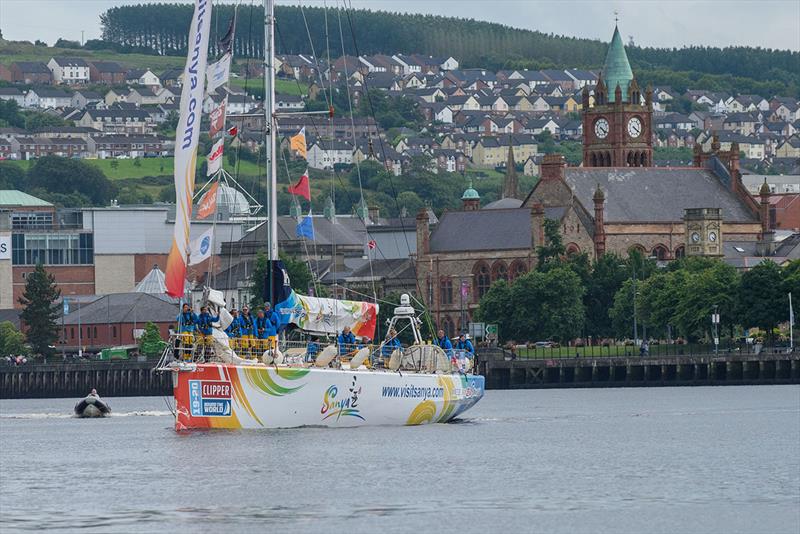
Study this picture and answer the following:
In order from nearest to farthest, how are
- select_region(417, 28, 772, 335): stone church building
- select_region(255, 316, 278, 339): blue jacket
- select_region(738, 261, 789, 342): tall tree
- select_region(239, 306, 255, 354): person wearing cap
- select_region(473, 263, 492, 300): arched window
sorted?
select_region(239, 306, 255, 354): person wearing cap, select_region(255, 316, 278, 339): blue jacket, select_region(738, 261, 789, 342): tall tree, select_region(417, 28, 772, 335): stone church building, select_region(473, 263, 492, 300): arched window

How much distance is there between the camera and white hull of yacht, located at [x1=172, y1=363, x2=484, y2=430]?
72.4m

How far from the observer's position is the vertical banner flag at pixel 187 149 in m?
73.4

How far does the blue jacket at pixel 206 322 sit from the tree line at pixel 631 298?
244ft

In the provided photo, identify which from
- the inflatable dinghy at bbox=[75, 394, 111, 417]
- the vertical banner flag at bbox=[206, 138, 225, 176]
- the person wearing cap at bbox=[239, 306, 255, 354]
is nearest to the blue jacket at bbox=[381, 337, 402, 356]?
the person wearing cap at bbox=[239, 306, 255, 354]

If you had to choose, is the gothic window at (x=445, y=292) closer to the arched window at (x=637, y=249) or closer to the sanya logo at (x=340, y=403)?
the arched window at (x=637, y=249)

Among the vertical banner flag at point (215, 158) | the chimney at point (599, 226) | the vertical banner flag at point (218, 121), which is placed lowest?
the vertical banner flag at point (215, 158)

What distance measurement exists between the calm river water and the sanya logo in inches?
26.1

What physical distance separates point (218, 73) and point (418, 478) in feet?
51.7

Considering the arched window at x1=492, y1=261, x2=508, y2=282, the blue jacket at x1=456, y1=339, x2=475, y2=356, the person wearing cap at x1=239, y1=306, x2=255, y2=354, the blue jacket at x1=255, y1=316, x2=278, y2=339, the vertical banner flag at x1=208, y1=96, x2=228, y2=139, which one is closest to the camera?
the person wearing cap at x1=239, y1=306, x2=255, y2=354

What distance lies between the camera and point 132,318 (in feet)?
627

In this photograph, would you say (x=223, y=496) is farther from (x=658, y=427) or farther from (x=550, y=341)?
(x=550, y=341)

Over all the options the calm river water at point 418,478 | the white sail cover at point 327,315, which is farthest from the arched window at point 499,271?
the white sail cover at point 327,315

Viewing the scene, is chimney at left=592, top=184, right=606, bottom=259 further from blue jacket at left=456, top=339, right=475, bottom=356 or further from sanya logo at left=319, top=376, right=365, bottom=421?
sanya logo at left=319, top=376, right=365, bottom=421

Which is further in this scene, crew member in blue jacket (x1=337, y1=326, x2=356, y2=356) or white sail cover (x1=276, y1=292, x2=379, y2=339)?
crew member in blue jacket (x1=337, y1=326, x2=356, y2=356)
